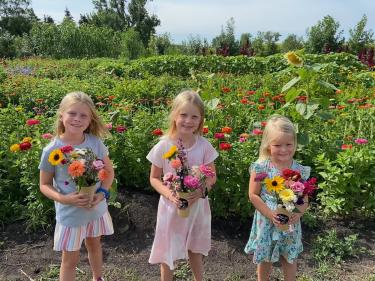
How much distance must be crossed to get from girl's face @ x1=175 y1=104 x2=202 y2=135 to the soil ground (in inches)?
44.7

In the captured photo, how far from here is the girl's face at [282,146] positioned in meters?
2.36

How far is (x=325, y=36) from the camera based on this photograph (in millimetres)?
21156

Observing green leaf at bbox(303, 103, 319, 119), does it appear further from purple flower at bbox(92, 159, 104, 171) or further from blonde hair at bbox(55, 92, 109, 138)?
purple flower at bbox(92, 159, 104, 171)

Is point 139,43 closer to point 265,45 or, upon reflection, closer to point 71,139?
point 265,45

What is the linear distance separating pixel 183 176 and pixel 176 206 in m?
0.30

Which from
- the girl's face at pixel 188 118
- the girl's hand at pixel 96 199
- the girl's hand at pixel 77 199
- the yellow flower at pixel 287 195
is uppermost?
the girl's face at pixel 188 118

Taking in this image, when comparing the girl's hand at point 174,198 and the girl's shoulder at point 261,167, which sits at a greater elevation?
the girl's shoulder at point 261,167

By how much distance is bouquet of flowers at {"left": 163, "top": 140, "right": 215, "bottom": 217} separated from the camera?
216 cm

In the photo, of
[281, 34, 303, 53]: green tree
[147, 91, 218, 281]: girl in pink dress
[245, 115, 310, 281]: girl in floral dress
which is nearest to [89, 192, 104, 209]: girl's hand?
[147, 91, 218, 281]: girl in pink dress

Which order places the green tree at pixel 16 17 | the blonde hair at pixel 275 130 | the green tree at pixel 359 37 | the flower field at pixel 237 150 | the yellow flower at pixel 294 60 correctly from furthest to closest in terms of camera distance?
the green tree at pixel 16 17, the green tree at pixel 359 37, the flower field at pixel 237 150, the yellow flower at pixel 294 60, the blonde hair at pixel 275 130

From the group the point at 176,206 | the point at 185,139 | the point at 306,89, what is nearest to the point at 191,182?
the point at 176,206

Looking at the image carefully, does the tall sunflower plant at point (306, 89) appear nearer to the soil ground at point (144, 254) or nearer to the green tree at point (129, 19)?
the soil ground at point (144, 254)

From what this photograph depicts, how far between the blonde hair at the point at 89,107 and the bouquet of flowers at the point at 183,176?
618mm

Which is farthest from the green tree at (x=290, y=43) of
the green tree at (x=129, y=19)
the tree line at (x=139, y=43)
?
the green tree at (x=129, y=19)
